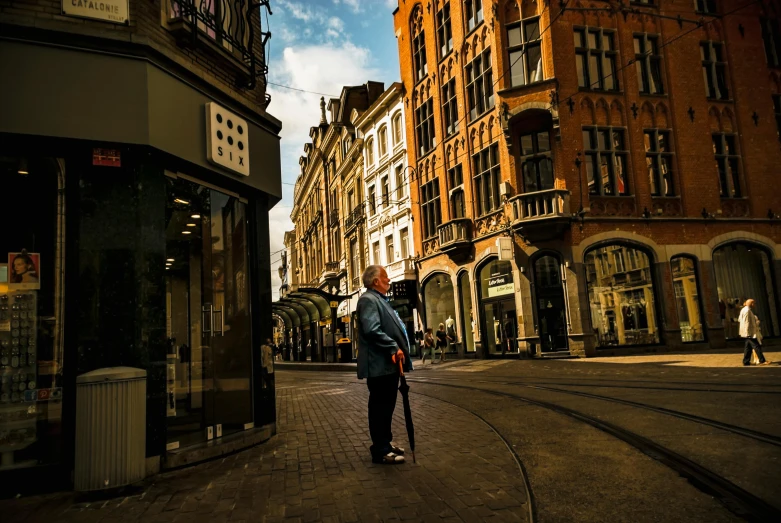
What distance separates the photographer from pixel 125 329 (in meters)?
5.19

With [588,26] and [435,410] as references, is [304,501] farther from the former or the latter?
[588,26]

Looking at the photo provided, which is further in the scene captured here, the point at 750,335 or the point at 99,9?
the point at 750,335

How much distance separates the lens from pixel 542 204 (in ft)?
70.3

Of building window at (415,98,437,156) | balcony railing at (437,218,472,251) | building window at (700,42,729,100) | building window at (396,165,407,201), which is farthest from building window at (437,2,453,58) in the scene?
building window at (700,42,729,100)

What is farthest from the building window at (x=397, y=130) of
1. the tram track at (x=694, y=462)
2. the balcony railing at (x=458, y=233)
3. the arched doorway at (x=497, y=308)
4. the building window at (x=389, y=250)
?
the tram track at (x=694, y=462)

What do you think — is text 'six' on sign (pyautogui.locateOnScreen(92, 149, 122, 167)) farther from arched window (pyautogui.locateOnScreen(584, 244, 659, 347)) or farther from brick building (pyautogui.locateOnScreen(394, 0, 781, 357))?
arched window (pyautogui.locateOnScreen(584, 244, 659, 347))

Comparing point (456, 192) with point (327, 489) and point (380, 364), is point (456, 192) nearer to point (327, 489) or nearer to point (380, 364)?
point (380, 364)

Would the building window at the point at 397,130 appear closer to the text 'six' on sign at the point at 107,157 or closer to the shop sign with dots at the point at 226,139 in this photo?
the shop sign with dots at the point at 226,139

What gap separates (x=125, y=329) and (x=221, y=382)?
1994mm

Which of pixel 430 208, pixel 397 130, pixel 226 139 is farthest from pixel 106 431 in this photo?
pixel 397 130

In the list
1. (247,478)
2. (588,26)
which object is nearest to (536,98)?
(588,26)

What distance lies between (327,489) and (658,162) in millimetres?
22441

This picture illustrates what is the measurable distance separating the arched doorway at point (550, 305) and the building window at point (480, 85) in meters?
7.14

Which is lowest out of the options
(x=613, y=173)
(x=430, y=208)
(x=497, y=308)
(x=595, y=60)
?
(x=497, y=308)
